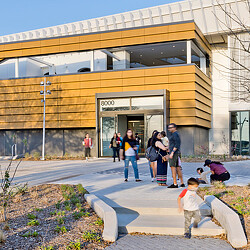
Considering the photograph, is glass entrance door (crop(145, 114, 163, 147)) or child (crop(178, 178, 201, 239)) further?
glass entrance door (crop(145, 114, 163, 147))

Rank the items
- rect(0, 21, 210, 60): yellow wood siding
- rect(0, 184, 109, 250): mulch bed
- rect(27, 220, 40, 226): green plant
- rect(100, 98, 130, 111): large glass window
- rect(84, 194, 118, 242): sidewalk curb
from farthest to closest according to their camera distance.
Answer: rect(100, 98, 130, 111): large glass window < rect(0, 21, 210, 60): yellow wood siding < rect(27, 220, 40, 226): green plant < rect(84, 194, 118, 242): sidewalk curb < rect(0, 184, 109, 250): mulch bed

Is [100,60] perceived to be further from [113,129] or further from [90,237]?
[90,237]

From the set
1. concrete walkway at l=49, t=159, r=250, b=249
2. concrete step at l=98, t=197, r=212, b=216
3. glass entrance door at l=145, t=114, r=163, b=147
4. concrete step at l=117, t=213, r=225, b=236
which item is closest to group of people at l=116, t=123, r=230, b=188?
concrete walkway at l=49, t=159, r=250, b=249

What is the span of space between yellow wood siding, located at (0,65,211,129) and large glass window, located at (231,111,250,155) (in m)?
2.58

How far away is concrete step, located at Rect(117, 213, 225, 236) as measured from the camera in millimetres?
6277

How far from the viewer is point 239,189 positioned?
9.21 m

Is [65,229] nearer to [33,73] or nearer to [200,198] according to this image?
[200,198]

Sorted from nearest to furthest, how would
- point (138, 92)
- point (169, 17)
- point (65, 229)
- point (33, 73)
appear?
point (65, 229) → point (138, 92) → point (169, 17) → point (33, 73)

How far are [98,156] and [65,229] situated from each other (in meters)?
19.5

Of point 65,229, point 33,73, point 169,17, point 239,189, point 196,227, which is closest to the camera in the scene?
point 65,229

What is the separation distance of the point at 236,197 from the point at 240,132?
22972 millimetres

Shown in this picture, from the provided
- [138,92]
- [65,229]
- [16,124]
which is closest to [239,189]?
[65,229]

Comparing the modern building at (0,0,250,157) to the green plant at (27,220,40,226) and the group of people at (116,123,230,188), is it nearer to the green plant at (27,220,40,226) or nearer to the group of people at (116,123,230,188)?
the group of people at (116,123,230,188)

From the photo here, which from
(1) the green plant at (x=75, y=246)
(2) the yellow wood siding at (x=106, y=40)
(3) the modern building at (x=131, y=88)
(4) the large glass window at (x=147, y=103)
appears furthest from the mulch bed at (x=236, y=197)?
(2) the yellow wood siding at (x=106, y=40)
